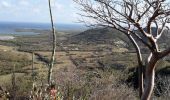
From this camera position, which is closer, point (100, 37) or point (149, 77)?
point (149, 77)

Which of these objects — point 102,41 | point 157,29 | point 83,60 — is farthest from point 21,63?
point 157,29

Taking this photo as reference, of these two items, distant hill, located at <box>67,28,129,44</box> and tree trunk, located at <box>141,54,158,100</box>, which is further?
distant hill, located at <box>67,28,129,44</box>

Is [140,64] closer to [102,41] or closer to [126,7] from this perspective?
[126,7]

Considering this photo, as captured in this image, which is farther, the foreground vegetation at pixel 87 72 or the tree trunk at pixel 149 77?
the foreground vegetation at pixel 87 72

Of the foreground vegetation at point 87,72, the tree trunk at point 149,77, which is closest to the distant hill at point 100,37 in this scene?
the foreground vegetation at point 87,72

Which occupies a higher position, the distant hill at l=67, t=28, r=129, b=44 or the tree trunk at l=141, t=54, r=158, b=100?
the tree trunk at l=141, t=54, r=158, b=100

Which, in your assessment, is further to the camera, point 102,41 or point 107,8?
point 102,41

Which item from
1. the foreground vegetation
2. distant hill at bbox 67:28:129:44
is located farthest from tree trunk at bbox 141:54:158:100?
distant hill at bbox 67:28:129:44

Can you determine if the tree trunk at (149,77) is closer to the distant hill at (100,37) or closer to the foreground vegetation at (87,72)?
the foreground vegetation at (87,72)

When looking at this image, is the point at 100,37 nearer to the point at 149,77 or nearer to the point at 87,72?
the point at 87,72

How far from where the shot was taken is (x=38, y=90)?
7.88 metres

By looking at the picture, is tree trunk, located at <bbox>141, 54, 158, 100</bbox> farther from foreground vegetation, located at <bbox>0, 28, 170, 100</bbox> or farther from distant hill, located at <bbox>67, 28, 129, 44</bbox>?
distant hill, located at <bbox>67, 28, 129, 44</bbox>

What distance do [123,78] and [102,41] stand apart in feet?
236

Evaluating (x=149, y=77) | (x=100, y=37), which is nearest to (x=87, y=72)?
(x=149, y=77)
